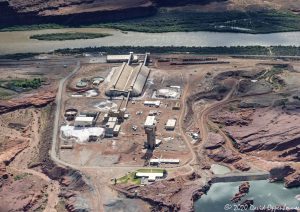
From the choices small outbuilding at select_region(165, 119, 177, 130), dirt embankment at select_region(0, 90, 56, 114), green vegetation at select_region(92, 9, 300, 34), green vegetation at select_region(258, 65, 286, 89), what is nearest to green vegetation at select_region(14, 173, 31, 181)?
dirt embankment at select_region(0, 90, 56, 114)

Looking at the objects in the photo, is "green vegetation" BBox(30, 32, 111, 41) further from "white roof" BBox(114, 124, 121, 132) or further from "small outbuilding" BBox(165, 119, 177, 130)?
"white roof" BBox(114, 124, 121, 132)

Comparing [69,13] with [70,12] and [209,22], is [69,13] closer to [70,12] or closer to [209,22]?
[70,12]

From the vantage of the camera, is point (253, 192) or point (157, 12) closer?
point (253, 192)

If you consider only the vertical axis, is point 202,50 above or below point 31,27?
above

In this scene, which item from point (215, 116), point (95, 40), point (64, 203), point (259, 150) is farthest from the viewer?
point (95, 40)

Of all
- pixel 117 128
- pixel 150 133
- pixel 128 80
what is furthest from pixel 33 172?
pixel 128 80

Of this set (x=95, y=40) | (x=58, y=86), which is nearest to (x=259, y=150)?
(x=58, y=86)

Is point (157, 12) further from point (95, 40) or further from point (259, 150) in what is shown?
point (259, 150)
